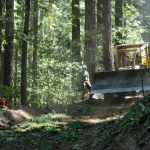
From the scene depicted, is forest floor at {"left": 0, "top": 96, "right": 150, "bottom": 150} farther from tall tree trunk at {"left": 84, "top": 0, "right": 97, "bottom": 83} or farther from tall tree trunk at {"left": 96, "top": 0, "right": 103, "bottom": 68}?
tall tree trunk at {"left": 96, "top": 0, "right": 103, "bottom": 68}

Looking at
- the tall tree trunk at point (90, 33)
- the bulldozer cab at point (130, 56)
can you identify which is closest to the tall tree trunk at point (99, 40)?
the bulldozer cab at point (130, 56)

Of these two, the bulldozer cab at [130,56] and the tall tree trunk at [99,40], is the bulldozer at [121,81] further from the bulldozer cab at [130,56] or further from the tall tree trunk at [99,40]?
the tall tree trunk at [99,40]

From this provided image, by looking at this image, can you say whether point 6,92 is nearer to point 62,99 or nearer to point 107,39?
point 62,99

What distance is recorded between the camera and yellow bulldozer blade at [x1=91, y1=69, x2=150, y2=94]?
1684 cm

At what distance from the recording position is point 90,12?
820 inches

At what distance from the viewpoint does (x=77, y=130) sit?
11.1 m

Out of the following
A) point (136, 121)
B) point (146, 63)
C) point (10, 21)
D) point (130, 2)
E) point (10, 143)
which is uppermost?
point (130, 2)

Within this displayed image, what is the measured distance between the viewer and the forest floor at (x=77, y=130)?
24.3 feet

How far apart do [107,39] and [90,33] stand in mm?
1020

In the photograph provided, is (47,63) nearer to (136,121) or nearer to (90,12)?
(90,12)

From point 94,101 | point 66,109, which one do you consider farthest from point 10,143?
point 94,101

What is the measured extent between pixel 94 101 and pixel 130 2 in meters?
12.6

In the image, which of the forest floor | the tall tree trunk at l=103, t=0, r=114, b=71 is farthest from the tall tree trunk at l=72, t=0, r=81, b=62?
the forest floor

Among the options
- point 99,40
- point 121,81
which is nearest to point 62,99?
point 99,40
